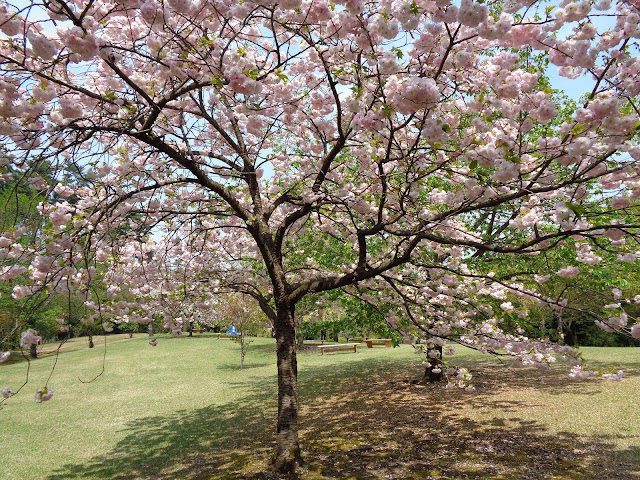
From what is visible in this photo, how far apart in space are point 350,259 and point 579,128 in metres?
5.78

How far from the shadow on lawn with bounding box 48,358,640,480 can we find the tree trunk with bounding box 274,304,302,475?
0.26 meters

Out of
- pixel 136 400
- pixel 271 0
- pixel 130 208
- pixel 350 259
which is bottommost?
pixel 136 400

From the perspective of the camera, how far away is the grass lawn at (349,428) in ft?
17.8

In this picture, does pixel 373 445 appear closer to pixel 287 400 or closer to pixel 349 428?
pixel 349 428

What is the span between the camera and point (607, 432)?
20.9 feet

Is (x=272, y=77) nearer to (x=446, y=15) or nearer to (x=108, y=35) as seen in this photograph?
(x=446, y=15)

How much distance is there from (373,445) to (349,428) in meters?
1.20

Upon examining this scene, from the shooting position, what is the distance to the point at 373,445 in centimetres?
634

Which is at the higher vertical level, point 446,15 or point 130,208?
point 446,15

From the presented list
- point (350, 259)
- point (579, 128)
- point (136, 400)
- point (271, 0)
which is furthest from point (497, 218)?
point (136, 400)

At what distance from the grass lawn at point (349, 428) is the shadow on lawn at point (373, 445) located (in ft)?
0.09

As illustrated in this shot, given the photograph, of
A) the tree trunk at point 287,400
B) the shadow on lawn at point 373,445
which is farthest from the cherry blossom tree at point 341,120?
the shadow on lawn at point 373,445

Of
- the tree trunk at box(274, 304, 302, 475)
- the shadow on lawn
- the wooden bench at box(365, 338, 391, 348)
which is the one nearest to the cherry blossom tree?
the tree trunk at box(274, 304, 302, 475)

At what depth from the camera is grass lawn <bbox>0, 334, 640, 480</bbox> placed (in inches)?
214
